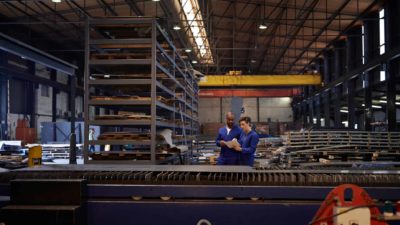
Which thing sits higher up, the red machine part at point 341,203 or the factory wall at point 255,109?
the factory wall at point 255,109

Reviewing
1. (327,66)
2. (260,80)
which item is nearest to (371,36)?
(260,80)

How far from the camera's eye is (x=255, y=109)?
32344mm

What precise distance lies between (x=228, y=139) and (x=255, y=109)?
26539 millimetres

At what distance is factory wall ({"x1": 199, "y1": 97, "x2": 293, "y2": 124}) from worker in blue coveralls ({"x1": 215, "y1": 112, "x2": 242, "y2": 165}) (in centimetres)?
2598

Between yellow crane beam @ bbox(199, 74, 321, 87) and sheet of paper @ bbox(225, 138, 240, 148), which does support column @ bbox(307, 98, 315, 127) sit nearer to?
yellow crane beam @ bbox(199, 74, 321, 87)

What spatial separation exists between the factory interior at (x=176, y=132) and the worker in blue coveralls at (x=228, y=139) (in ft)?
0.06

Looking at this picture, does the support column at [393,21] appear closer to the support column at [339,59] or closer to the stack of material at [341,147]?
the support column at [339,59]

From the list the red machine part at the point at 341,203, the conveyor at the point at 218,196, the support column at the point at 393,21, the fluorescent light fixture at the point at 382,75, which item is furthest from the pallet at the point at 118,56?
the fluorescent light fixture at the point at 382,75

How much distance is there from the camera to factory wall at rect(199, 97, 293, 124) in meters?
32.2

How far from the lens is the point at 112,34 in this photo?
6.11 m

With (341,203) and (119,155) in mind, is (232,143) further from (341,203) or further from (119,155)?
(341,203)

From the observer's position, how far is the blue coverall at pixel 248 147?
227 inches

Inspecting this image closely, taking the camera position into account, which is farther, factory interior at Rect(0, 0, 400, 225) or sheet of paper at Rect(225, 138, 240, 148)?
sheet of paper at Rect(225, 138, 240, 148)

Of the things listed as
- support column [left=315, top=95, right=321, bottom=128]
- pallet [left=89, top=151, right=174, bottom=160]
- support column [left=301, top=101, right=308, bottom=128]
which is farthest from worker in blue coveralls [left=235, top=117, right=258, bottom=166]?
support column [left=301, top=101, right=308, bottom=128]
